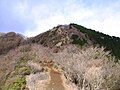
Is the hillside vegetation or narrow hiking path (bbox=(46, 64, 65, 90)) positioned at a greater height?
the hillside vegetation

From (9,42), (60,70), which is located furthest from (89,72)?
(9,42)

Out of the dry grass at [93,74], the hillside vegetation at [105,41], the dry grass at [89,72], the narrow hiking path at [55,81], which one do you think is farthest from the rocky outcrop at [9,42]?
the dry grass at [93,74]

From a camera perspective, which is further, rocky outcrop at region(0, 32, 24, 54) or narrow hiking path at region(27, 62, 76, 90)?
rocky outcrop at region(0, 32, 24, 54)

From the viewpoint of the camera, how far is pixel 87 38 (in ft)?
296

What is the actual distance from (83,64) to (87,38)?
41.2 metres

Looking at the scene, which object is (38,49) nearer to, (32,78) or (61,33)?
(61,33)

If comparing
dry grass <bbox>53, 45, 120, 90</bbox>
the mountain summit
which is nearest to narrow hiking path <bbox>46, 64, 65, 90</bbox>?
the mountain summit

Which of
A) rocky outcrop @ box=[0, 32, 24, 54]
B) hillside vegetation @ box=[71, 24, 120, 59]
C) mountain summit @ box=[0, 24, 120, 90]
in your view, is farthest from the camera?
rocky outcrop @ box=[0, 32, 24, 54]

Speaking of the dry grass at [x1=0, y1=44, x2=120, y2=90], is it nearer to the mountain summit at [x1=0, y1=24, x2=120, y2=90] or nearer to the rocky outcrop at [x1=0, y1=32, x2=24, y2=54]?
the mountain summit at [x1=0, y1=24, x2=120, y2=90]

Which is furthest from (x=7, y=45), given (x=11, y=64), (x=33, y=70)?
(x=33, y=70)

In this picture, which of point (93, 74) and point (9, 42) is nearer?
point (93, 74)

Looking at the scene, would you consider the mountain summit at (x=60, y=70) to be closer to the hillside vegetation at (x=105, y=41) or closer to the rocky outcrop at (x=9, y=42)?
the hillside vegetation at (x=105, y=41)

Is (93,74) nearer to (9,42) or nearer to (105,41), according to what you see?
(105,41)

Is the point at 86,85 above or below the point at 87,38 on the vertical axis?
below
